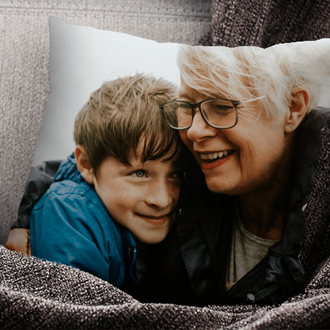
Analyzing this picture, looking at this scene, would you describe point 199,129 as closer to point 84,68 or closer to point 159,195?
point 159,195

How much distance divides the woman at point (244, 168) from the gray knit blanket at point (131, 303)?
42 millimetres

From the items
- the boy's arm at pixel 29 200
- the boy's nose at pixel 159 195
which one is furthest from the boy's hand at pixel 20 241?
the boy's nose at pixel 159 195

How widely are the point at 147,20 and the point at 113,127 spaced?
43cm

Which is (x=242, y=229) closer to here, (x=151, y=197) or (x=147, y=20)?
(x=151, y=197)

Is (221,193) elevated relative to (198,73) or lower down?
lower down

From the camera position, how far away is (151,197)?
22.4 inches

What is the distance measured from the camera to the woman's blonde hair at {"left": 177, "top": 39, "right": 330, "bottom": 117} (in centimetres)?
55

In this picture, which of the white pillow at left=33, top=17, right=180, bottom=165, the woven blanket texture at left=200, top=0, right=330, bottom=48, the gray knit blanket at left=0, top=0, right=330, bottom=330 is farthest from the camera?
the woven blanket texture at left=200, top=0, right=330, bottom=48

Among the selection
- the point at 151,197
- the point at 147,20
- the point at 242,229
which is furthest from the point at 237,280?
the point at 147,20

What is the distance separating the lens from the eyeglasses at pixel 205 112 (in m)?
0.55

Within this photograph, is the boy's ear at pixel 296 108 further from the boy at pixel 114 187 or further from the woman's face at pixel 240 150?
the boy at pixel 114 187

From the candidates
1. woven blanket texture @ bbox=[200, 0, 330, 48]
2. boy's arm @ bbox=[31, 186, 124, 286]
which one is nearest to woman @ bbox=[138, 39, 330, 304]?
boy's arm @ bbox=[31, 186, 124, 286]

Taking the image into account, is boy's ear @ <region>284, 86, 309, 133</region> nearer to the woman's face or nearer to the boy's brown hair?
the woman's face

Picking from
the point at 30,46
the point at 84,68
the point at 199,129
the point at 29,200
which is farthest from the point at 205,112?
the point at 30,46
